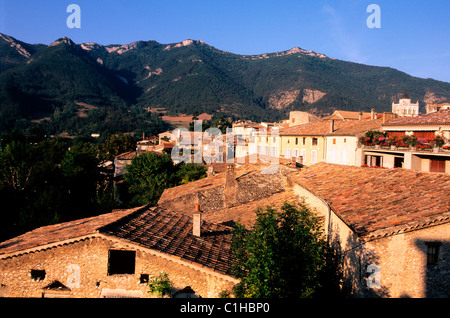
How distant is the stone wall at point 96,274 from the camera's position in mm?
8883

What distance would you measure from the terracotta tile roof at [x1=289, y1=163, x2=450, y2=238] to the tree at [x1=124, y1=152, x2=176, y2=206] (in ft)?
77.2

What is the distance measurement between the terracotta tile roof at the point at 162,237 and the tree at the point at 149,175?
73.2 ft

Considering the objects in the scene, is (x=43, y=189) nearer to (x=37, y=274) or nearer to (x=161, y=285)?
(x=37, y=274)

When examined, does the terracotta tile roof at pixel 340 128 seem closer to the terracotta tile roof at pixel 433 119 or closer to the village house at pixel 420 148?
the village house at pixel 420 148

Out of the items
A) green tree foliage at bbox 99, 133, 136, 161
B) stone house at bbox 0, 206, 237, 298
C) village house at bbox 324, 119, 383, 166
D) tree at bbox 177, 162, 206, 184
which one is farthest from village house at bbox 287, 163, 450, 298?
green tree foliage at bbox 99, 133, 136, 161

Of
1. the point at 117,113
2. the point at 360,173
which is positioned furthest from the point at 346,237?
the point at 117,113

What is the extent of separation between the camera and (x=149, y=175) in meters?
36.8

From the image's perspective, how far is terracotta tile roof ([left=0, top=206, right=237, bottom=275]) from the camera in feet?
30.2

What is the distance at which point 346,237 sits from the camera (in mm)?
9930

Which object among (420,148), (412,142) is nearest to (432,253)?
(420,148)

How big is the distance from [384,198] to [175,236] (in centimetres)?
703

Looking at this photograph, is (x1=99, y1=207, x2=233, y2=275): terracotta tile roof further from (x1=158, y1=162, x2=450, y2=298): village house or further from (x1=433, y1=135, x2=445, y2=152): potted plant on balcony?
Answer: (x1=433, y1=135, x2=445, y2=152): potted plant on balcony

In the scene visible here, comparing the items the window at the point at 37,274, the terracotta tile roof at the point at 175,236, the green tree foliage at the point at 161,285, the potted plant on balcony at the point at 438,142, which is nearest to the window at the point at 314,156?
the potted plant on balcony at the point at 438,142
